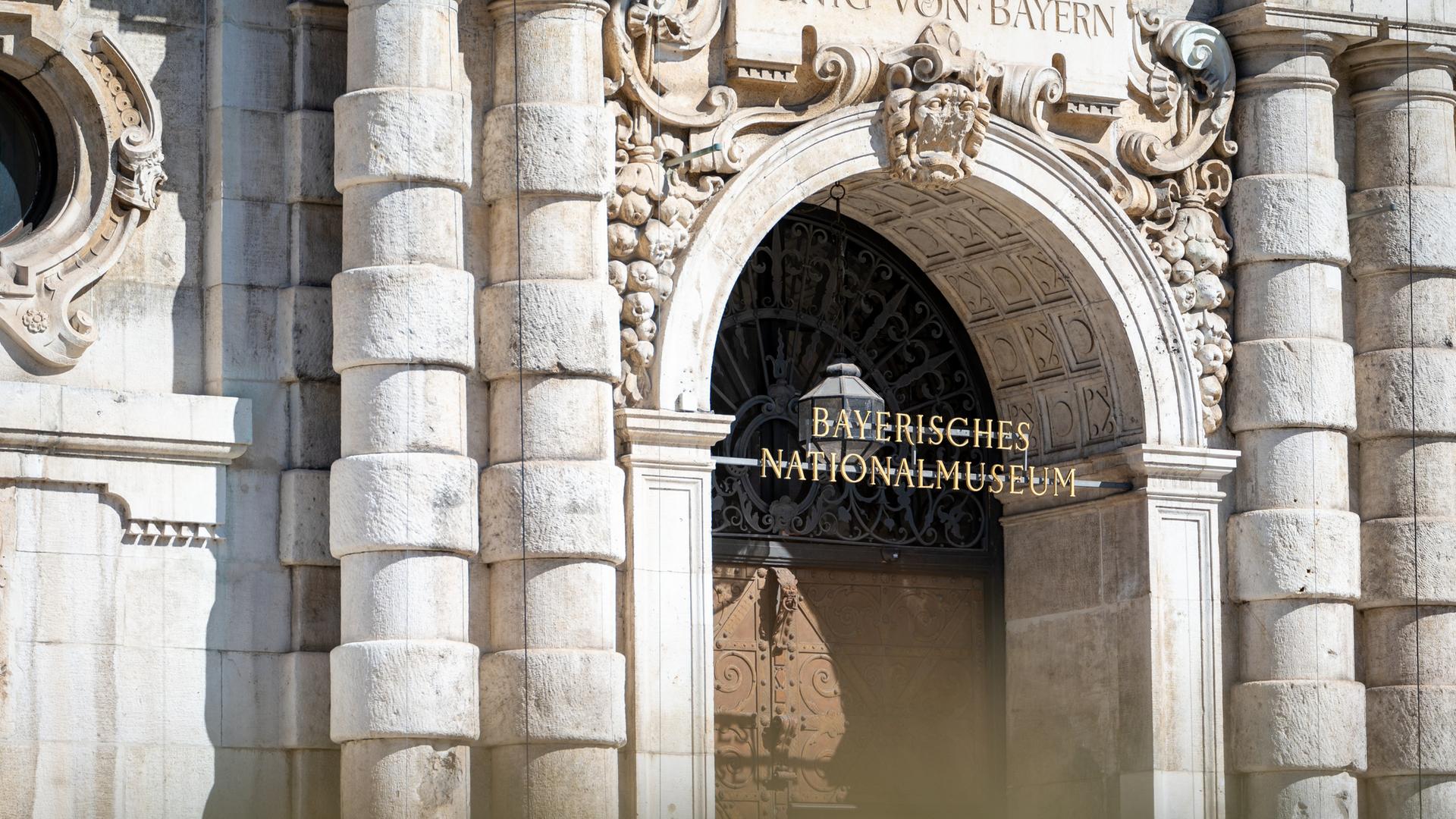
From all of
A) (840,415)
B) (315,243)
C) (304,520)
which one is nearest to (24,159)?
(315,243)

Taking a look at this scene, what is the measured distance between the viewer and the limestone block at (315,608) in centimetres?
1325

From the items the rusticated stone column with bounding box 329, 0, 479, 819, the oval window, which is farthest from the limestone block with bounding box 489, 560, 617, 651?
the oval window

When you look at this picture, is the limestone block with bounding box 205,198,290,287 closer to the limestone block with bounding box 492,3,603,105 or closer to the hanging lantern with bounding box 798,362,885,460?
the limestone block with bounding box 492,3,603,105

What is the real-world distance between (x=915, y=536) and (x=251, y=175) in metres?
4.90

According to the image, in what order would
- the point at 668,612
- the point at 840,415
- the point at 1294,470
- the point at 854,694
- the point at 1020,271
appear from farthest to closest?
the point at 854,694
the point at 1020,271
the point at 1294,470
the point at 840,415
the point at 668,612

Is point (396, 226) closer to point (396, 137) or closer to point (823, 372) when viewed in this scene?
point (396, 137)

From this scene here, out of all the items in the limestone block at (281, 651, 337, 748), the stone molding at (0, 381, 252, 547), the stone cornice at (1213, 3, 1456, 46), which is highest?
the stone cornice at (1213, 3, 1456, 46)

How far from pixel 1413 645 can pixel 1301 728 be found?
3.16ft

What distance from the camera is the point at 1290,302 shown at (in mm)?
15633

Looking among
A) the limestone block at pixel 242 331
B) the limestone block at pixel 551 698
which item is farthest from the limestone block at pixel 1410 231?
the limestone block at pixel 242 331

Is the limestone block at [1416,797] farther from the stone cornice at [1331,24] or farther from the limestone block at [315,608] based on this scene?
the limestone block at [315,608]

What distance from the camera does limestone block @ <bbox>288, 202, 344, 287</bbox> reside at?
44.3 ft

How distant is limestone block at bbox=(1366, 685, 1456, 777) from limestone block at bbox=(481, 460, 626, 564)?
5077mm

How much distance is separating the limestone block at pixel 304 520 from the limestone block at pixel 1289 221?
5654 mm
